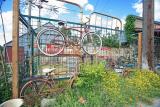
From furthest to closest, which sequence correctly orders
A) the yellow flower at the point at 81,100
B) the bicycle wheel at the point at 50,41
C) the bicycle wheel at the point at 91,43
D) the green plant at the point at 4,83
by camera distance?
the bicycle wheel at the point at 91,43, the bicycle wheel at the point at 50,41, the green plant at the point at 4,83, the yellow flower at the point at 81,100

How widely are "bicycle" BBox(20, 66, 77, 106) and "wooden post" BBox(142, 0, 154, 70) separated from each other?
3.67m

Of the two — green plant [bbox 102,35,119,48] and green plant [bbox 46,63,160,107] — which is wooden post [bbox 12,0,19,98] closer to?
green plant [bbox 46,63,160,107]

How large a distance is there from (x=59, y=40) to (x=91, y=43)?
1.29 metres

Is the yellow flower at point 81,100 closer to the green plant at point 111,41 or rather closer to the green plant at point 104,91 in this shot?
the green plant at point 104,91

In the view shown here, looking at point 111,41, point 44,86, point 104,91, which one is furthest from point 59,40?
point 111,41

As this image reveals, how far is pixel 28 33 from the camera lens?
6.95 metres

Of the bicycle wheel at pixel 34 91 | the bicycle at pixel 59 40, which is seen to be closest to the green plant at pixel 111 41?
the bicycle at pixel 59 40

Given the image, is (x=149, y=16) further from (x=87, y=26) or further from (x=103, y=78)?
(x=103, y=78)

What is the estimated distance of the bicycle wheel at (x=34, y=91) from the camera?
5859 mm

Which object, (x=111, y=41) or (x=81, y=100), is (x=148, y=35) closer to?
(x=111, y=41)

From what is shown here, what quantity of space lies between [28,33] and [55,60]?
1087mm

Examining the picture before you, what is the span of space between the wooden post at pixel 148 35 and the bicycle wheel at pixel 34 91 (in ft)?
14.9

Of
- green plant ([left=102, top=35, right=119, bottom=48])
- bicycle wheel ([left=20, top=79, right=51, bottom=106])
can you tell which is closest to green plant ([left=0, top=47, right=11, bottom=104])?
bicycle wheel ([left=20, top=79, right=51, bottom=106])

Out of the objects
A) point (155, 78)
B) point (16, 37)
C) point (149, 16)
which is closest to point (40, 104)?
point (16, 37)
